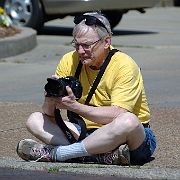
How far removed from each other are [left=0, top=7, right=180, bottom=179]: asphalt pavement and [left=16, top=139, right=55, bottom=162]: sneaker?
13cm

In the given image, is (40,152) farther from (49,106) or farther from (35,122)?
(49,106)

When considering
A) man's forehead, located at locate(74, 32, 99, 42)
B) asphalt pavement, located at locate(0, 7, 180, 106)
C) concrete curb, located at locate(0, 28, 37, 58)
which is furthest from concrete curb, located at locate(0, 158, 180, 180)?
concrete curb, located at locate(0, 28, 37, 58)

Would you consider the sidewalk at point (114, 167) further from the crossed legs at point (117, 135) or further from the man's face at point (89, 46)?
the man's face at point (89, 46)

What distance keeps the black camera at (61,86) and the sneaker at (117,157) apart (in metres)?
0.45

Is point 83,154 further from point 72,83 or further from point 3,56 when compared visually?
point 3,56

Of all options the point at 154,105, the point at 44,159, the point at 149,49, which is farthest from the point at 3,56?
the point at 44,159

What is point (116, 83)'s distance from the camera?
5.77 metres

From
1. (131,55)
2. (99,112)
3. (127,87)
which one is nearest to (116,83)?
(127,87)

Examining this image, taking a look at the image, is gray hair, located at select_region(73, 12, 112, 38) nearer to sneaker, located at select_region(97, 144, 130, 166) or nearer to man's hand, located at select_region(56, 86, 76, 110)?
man's hand, located at select_region(56, 86, 76, 110)

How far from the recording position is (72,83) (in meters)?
5.61

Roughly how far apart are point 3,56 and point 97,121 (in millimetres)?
6333

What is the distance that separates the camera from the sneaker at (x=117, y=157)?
5.65m

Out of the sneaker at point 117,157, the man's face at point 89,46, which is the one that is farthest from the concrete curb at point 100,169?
the man's face at point 89,46

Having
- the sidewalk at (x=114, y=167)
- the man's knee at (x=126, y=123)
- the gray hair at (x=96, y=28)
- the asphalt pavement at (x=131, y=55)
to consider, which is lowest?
the asphalt pavement at (x=131, y=55)
